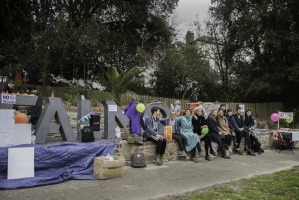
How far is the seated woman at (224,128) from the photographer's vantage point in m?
9.78

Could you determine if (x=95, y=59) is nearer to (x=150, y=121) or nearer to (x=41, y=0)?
(x=41, y=0)

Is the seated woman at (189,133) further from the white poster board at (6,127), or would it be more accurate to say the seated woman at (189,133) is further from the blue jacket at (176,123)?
the white poster board at (6,127)

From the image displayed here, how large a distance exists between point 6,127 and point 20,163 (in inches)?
39.5

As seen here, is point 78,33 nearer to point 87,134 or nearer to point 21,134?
point 87,134

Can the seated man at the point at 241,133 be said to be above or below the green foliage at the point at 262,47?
below

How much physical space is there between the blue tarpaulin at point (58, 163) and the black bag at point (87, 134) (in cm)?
58

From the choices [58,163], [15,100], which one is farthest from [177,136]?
[15,100]

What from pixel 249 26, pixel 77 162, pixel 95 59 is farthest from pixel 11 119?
pixel 249 26

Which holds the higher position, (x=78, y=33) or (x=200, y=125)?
(x=78, y=33)

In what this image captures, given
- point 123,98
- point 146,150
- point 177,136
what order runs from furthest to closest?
point 123,98
point 177,136
point 146,150

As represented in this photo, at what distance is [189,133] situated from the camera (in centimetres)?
877

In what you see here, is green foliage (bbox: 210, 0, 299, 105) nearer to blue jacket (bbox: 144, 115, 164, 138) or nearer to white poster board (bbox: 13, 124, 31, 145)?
blue jacket (bbox: 144, 115, 164, 138)

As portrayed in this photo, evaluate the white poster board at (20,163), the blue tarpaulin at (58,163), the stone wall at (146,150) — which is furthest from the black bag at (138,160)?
the white poster board at (20,163)

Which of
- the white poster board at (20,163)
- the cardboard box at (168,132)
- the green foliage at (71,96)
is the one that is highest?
the green foliage at (71,96)
